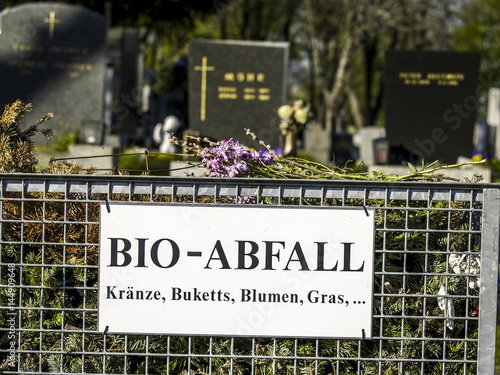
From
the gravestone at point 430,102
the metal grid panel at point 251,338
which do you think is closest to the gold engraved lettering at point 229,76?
the gravestone at point 430,102

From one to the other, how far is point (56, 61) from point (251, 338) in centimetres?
1012

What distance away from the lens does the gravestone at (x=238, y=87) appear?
11.6 meters

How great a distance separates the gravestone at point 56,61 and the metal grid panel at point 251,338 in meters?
9.19

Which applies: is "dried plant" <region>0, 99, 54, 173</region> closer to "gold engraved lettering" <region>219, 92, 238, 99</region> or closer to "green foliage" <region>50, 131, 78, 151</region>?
"green foliage" <region>50, 131, 78, 151</region>

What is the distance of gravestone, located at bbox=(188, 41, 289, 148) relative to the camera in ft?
37.9

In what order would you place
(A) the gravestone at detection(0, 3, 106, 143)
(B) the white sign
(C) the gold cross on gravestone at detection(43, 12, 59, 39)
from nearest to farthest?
(B) the white sign, (A) the gravestone at detection(0, 3, 106, 143), (C) the gold cross on gravestone at detection(43, 12, 59, 39)

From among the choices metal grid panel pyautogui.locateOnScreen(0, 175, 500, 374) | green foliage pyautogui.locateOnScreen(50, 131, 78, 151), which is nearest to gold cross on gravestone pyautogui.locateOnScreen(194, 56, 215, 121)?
green foliage pyautogui.locateOnScreen(50, 131, 78, 151)

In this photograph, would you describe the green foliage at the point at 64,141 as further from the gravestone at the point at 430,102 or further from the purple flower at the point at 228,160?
the purple flower at the point at 228,160

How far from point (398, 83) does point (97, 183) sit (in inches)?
390

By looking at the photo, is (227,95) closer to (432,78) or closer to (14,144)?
(432,78)

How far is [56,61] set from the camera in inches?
462

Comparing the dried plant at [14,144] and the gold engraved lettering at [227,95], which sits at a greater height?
the gold engraved lettering at [227,95]

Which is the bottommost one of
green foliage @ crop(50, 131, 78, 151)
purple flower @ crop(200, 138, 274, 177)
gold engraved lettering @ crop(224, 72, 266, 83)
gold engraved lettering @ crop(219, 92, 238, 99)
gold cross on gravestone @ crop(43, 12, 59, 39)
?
green foliage @ crop(50, 131, 78, 151)

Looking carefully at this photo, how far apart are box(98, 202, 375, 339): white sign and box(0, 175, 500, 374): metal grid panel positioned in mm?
64
